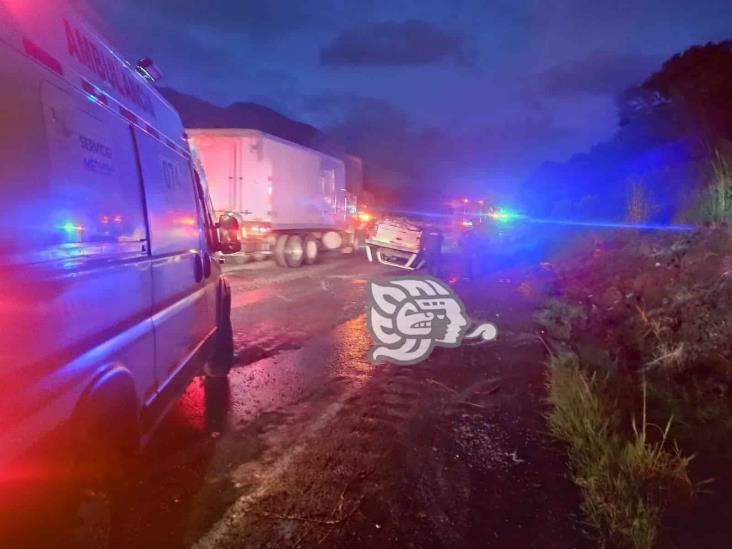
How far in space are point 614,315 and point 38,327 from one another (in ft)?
24.8

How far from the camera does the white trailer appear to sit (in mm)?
15344

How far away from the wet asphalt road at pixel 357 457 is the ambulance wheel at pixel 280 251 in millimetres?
9145

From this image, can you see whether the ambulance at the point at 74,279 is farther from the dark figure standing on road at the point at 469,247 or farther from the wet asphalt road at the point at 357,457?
the dark figure standing on road at the point at 469,247

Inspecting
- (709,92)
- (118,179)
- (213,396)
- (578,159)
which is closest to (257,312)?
(213,396)

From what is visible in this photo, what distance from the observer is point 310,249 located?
18.2m

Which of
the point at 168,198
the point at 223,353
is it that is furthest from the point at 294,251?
the point at 168,198

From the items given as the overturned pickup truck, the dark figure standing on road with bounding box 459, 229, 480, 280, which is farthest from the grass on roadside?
the dark figure standing on road with bounding box 459, 229, 480, 280

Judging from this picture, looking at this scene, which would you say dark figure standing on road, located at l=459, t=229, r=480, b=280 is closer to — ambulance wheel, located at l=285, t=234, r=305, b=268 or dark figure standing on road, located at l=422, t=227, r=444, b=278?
dark figure standing on road, located at l=422, t=227, r=444, b=278

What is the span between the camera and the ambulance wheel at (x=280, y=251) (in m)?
16.4

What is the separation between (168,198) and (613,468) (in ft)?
11.2

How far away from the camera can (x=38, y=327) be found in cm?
202

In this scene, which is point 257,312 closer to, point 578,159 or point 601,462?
point 601,462

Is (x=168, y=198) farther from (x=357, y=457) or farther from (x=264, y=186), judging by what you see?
(x=264, y=186)

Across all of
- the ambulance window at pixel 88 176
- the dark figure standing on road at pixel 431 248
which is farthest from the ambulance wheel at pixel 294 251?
the ambulance window at pixel 88 176
